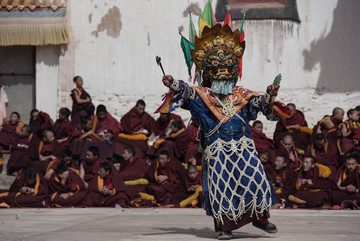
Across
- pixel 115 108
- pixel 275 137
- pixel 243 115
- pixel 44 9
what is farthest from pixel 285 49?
pixel 243 115

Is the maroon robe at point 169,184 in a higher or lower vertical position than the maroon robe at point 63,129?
lower

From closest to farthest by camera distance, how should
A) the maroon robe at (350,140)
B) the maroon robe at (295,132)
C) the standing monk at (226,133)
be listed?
the standing monk at (226,133), the maroon robe at (350,140), the maroon robe at (295,132)

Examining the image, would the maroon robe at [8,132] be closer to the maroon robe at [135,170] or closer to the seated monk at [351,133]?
the maroon robe at [135,170]

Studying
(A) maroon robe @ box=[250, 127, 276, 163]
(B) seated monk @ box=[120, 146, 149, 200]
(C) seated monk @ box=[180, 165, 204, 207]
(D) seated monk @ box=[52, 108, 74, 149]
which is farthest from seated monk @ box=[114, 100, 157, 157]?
(A) maroon robe @ box=[250, 127, 276, 163]

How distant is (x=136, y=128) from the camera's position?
1263cm

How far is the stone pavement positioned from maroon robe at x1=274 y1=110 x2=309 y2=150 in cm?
231

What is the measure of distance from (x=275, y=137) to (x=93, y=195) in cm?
310

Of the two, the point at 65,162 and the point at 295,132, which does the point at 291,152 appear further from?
the point at 65,162

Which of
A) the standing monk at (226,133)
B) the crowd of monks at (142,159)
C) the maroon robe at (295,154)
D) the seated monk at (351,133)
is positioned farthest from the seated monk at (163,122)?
the standing monk at (226,133)

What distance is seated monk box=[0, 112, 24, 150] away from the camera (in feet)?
41.6

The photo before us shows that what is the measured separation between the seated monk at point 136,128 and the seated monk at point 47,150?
0.94m

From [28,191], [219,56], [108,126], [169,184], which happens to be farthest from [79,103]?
[219,56]

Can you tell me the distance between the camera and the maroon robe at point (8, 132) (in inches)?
499

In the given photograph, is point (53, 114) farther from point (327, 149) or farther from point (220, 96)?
point (220, 96)
